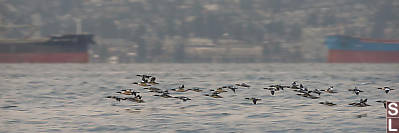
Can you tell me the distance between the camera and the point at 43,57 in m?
98.2

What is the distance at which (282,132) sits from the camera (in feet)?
62.6

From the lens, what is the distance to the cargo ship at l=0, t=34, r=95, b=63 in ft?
324

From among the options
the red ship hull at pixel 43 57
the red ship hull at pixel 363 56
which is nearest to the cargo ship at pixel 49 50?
the red ship hull at pixel 43 57

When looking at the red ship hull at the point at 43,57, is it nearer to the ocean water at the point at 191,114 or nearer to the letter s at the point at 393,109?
the ocean water at the point at 191,114

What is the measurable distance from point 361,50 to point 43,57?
5042cm

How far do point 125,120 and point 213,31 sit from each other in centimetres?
12552

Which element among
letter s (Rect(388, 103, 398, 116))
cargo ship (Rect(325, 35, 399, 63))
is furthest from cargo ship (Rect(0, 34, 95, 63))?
letter s (Rect(388, 103, 398, 116))

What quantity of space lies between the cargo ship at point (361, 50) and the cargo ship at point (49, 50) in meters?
40.3

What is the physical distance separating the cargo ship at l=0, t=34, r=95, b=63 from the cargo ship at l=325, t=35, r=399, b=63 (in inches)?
1588


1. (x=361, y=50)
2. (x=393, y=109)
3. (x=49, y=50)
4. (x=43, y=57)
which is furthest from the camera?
(x=361, y=50)

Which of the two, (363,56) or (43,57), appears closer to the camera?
(43,57)

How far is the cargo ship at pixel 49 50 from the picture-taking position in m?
98.7

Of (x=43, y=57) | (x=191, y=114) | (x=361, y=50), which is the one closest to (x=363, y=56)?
(x=361, y=50)

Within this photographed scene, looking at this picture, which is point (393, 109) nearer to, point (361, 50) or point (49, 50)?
point (49, 50)
